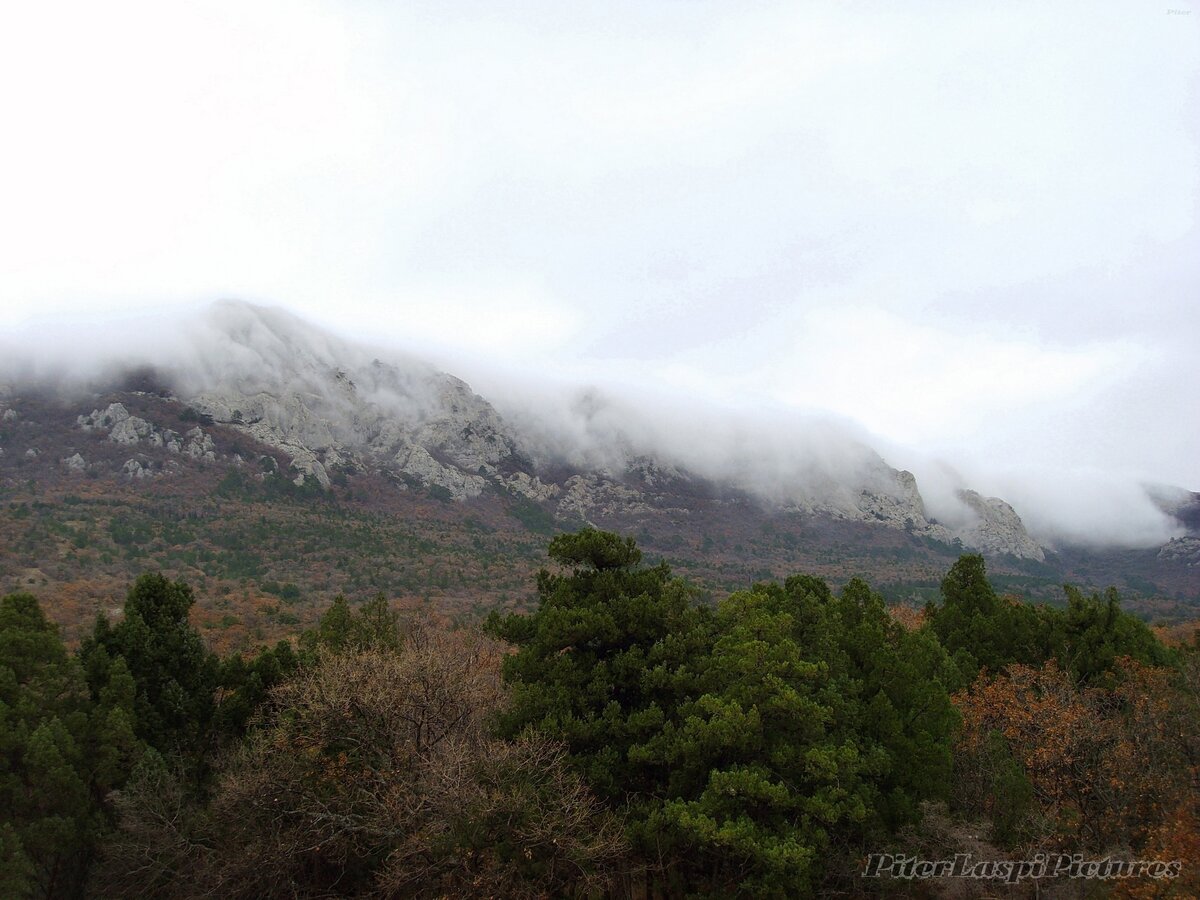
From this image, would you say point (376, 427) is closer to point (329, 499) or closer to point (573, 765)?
point (329, 499)

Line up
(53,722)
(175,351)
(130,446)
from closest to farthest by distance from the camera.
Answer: (53,722), (130,446), (175,351)

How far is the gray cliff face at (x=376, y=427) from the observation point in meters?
119

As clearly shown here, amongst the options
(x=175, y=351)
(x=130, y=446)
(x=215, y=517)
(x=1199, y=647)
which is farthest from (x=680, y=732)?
(x=175, y=351)

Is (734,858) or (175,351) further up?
(175,351)

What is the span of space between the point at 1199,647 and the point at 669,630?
3225 centimetres

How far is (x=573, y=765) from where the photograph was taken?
66.1ft

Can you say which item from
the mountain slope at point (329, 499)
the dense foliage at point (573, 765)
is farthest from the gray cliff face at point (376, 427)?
the dense foliage at point (573, 765)

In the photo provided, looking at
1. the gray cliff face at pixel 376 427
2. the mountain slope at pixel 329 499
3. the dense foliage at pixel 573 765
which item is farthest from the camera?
the gray cliff face at pixel 376 427

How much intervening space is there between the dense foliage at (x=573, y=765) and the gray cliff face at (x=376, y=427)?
8365 centimetres

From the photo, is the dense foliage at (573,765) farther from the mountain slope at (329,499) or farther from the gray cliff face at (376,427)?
the gray cliff face at (376,427)

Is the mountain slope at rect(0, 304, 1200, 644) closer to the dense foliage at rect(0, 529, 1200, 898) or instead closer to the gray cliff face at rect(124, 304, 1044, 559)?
the gray cliff face at rect(124, 304, 1044, 559)

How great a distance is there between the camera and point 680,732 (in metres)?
19.5

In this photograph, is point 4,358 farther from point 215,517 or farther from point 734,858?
point 734,858

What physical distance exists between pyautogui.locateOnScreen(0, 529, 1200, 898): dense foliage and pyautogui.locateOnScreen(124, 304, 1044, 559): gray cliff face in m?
83.6
